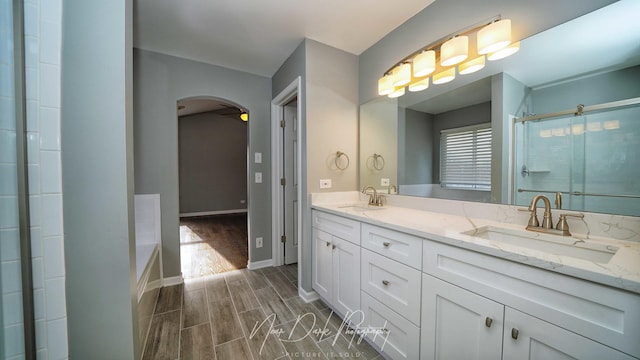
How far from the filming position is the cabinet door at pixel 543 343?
65 cm

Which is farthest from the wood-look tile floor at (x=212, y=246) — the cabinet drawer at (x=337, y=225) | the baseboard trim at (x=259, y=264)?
the cabinet drawer at (x=337, y=225)

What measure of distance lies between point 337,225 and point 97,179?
136cm

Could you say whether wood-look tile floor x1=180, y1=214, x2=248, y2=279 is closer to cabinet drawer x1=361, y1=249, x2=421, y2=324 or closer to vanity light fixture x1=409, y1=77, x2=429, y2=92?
cabinet drawer x1=361, y1=249, x2=421, y2=324

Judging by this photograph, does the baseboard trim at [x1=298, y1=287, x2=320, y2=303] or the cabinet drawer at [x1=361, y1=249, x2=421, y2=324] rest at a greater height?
the cabinet drawer at [x1=361, y1=249, x2=421, y2=324]

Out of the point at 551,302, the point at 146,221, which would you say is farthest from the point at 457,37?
the point at 146,221

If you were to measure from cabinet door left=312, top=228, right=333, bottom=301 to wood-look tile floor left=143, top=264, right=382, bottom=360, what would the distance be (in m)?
0.17

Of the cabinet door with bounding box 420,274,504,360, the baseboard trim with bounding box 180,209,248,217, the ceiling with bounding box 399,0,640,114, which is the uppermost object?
the ceiling with bounding box 399,0,640,114

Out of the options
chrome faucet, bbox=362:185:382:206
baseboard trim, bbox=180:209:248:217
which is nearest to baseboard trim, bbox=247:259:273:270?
chrome faucet, bbox=362:185:382:206

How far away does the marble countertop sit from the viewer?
2.05ft

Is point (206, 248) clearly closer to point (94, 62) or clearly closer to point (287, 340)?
point (287, 340)

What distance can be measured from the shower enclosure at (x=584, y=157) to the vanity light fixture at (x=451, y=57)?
44 centimetres

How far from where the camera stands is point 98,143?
→ 920mm

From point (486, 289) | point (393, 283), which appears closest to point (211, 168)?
point (393, 283)

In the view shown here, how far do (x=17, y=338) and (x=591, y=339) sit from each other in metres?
1.81
